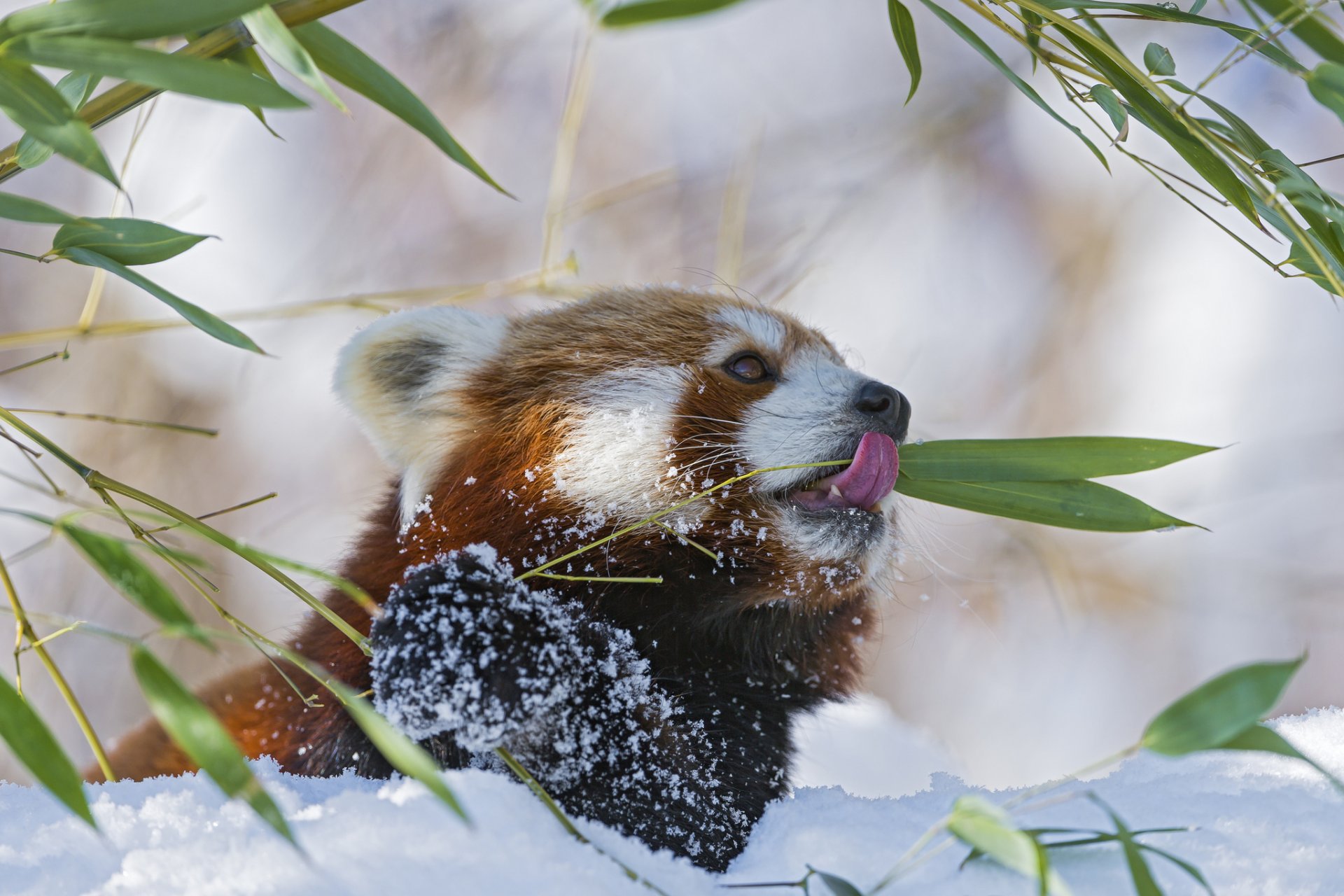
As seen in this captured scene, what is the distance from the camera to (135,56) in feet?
3.06

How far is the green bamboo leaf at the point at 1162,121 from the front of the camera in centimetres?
128

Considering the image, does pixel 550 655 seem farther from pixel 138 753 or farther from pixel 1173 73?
pixel 138 753

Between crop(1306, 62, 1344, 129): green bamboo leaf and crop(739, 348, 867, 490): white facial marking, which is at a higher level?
crop(1306, 62, 1344, 129): green bamboo leaf

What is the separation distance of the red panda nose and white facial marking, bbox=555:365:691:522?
0.32 metres

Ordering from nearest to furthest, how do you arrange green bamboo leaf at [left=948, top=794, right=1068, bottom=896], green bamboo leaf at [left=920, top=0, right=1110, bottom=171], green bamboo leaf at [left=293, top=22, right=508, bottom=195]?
green bamboo leaf at [left=948, top=794, right=1068, bottom=896]
green bamboo leaf at [left=293, top=22, right=508, bottom=195]
green bamboo leaf at [left=920, top=0, right=1110, bottom=171]

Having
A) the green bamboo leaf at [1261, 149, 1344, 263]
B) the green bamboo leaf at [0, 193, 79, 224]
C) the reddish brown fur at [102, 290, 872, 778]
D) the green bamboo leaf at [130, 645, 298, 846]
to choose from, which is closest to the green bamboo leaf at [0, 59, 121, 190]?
the green bamboo leaf at [0, 193, 79, 224]

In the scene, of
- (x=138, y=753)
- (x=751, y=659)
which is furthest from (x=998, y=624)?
(x=138, y=753)

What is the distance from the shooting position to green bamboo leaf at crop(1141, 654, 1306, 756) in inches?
33.0

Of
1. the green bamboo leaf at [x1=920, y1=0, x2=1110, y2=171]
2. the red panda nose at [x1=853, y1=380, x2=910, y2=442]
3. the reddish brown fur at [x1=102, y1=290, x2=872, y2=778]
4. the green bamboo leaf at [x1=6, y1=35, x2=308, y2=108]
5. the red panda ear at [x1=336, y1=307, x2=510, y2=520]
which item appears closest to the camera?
the green bamboo leaf at [x1=6, y1=35, x2=308, y2=108]

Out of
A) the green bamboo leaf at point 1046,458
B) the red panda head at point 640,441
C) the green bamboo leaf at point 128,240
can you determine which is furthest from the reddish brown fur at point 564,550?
the green bamboo leaf at point 128,240

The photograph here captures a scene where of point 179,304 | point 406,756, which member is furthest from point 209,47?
point 406,756

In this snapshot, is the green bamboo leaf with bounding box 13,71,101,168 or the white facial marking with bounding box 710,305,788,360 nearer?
the green bamboo leaf with bounding box 13,71,101,168

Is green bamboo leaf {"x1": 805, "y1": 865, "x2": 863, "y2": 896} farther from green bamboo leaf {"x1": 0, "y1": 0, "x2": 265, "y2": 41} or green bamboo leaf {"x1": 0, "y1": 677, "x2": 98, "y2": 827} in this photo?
green bamboo leaf {"x1": 0, "y1": 0, "x2": 265, "y2": 41}

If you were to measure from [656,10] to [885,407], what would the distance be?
3.14 feet
